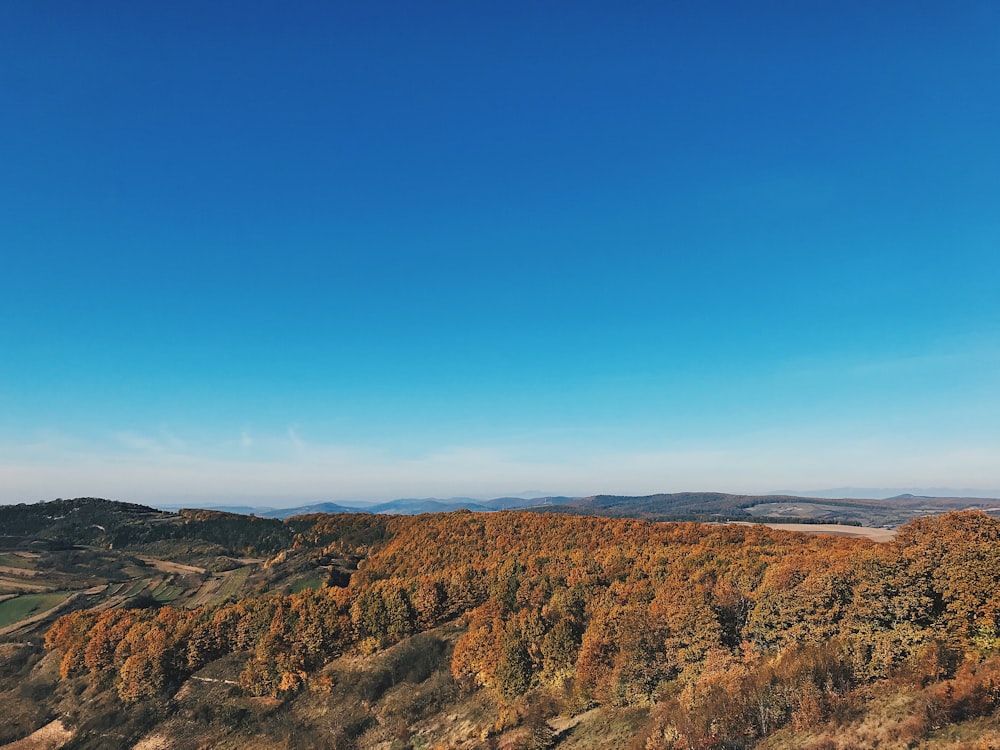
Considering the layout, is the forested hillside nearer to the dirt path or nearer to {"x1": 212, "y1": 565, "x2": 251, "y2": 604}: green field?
the dirt path

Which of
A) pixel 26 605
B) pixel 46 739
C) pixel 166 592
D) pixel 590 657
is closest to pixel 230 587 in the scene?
pixel 166 592

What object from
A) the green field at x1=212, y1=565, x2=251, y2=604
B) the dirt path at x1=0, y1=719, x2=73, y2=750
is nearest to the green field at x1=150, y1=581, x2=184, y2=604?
the green field at x1=212, y1=565, x2=251, y2=604

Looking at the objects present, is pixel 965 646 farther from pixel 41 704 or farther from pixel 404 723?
pixel 41 704

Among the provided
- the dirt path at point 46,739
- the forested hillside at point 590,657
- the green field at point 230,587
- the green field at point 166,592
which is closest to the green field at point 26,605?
the green field at point 166,592

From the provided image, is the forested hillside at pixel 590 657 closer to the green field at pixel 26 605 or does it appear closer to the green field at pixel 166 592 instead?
the green field at pixel 26 605

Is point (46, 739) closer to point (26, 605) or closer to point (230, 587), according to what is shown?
point (230, 587)
